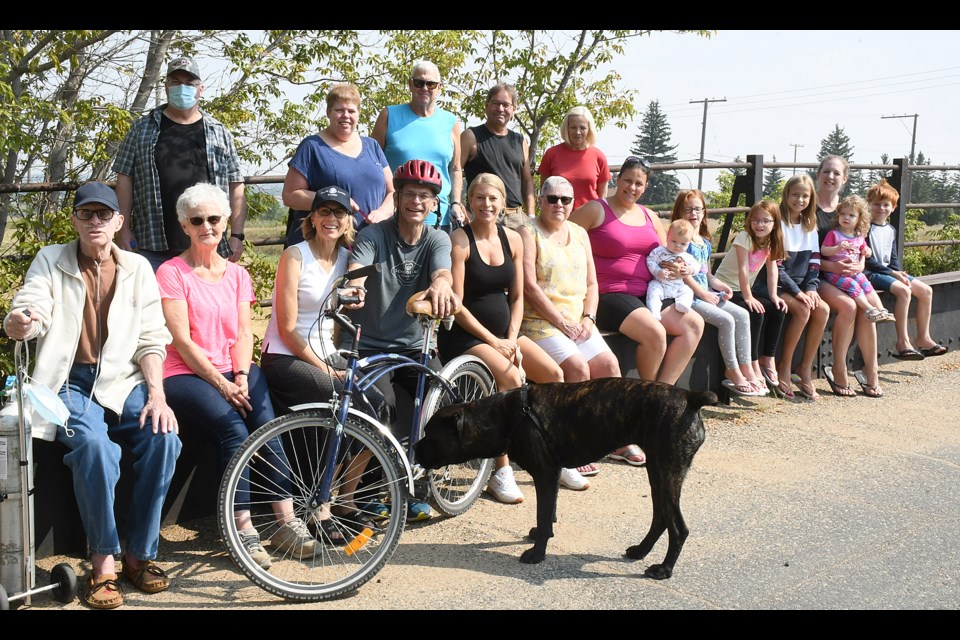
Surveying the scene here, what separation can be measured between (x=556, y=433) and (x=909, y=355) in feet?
19.1

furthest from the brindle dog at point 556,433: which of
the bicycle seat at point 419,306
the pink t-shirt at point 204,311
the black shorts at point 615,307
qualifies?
the black shorts at point 615,307

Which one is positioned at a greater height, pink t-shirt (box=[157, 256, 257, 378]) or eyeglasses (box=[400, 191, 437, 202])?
eyeglasses (box=[400, 191, 437, 202])

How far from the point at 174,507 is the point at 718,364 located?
4679mm

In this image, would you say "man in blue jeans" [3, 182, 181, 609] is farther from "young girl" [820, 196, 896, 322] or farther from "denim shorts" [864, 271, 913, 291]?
"denim shorts" [864, 271, 913, 291]

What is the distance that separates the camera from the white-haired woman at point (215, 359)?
4512 millimetres

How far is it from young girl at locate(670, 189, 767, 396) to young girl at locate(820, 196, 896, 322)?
4.37 ft

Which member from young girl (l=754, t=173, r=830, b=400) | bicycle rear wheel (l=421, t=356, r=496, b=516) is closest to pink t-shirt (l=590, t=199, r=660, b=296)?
young girl (l=754, t=173, r=830, b=400)

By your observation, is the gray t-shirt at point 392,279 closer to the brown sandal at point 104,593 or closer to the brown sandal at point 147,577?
the brown sandal at point 147,577

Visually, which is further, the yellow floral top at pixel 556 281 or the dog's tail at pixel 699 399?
the yellow floral top at pixel 556 281

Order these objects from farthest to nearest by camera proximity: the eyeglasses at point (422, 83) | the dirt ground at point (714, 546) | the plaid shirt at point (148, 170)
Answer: the eyeglasses at point (422, 83) < the plaid shirt at point (148, 170) < the dirt ground at point (714, 546)

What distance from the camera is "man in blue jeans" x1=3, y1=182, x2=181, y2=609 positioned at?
13.4 feet

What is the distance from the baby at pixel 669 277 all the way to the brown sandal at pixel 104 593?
4118 millimetres

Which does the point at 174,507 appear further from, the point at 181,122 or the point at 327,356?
the point at 181,122

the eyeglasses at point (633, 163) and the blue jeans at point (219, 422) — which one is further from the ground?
the eyeglasses at point (633, 163)
